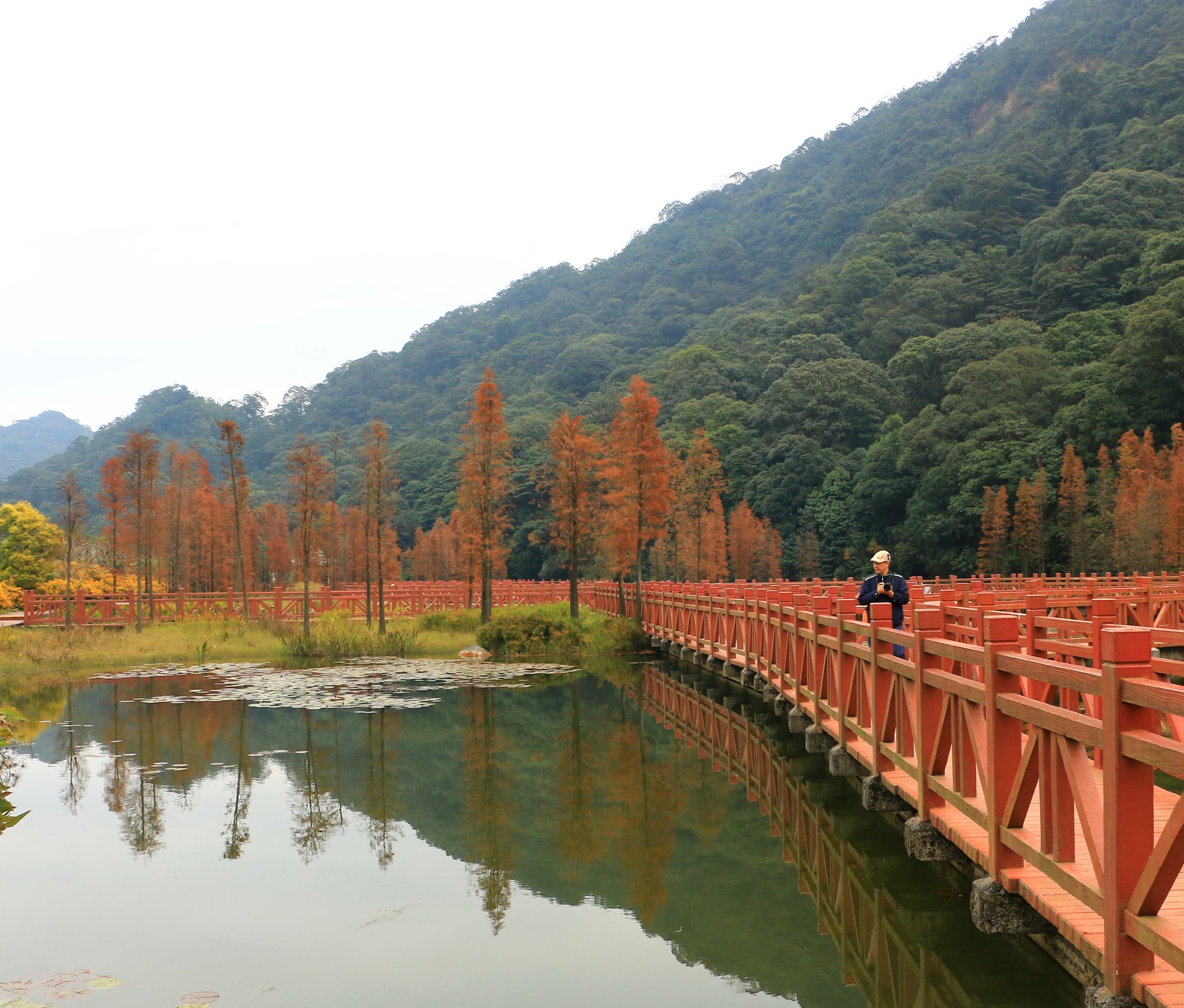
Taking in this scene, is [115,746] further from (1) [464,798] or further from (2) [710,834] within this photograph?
(2) [710,834]

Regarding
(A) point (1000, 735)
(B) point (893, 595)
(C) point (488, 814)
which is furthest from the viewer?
(C) point (488, 814)

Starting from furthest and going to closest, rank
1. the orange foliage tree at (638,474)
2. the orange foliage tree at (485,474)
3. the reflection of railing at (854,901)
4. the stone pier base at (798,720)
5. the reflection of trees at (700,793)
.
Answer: the orange foliage tree at (485,474) < the orange foliage tree at (638,474) < the stone pier base at (798,720) < the reflection of trees at (700,793) < the reflection of railing at (854,901)

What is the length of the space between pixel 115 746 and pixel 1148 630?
15.1m

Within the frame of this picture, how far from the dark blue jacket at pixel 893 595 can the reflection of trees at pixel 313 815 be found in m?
6.22

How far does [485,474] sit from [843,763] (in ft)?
81.7

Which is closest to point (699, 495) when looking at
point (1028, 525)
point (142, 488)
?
point (1028, 525)

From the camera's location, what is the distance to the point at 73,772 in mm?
13805

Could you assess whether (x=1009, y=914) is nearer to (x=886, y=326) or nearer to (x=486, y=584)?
(x=486, y=584)

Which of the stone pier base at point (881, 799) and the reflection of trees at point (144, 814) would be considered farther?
the reflection of trees at point (144, 814)

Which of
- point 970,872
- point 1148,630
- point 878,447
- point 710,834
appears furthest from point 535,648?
point 878,447

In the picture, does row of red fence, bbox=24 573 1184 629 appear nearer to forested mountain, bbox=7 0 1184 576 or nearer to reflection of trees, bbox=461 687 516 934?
reflection of trees, bbox=461 687 516 934

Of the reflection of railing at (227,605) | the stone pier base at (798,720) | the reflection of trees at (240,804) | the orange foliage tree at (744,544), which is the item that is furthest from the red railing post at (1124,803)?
the orange foliage tree at (744,544)

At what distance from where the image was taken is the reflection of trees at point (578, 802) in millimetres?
9695

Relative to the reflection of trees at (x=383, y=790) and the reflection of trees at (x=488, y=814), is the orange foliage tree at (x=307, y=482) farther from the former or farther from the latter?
the reflection of trees at (x=488, y=814)
